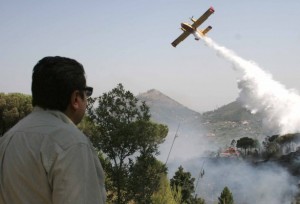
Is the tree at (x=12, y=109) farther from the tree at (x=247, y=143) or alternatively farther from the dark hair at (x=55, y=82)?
the tree at (x=247, y=143)

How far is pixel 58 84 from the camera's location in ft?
7.60

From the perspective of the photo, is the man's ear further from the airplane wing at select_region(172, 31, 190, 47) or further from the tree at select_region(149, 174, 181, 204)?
the airplane wing at select_region(172, 31, 190, 47)

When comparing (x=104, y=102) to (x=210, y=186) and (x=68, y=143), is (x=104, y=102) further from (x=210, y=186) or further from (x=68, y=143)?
(x=210, y=186)

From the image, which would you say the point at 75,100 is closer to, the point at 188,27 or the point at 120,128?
the point at 120,128

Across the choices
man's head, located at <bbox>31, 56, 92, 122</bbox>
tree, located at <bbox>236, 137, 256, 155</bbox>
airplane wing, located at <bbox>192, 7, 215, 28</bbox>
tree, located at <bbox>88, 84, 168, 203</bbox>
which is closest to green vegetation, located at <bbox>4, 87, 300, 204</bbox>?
tree, located at <bbox>88, 84, 168, 203</bbox>

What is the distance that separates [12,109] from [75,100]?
162 feet

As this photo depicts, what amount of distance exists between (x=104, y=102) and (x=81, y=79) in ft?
81.8

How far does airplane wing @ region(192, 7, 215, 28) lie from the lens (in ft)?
167

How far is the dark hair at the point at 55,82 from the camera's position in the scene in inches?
91.3

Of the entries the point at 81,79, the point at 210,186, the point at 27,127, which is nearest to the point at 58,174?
the point at 27,127

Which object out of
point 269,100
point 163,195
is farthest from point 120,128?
point 269,100

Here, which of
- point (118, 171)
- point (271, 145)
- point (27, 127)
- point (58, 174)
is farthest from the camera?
point (271, 145)

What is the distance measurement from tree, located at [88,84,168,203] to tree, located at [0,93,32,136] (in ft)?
77.9

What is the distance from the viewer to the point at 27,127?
2.20 meters
